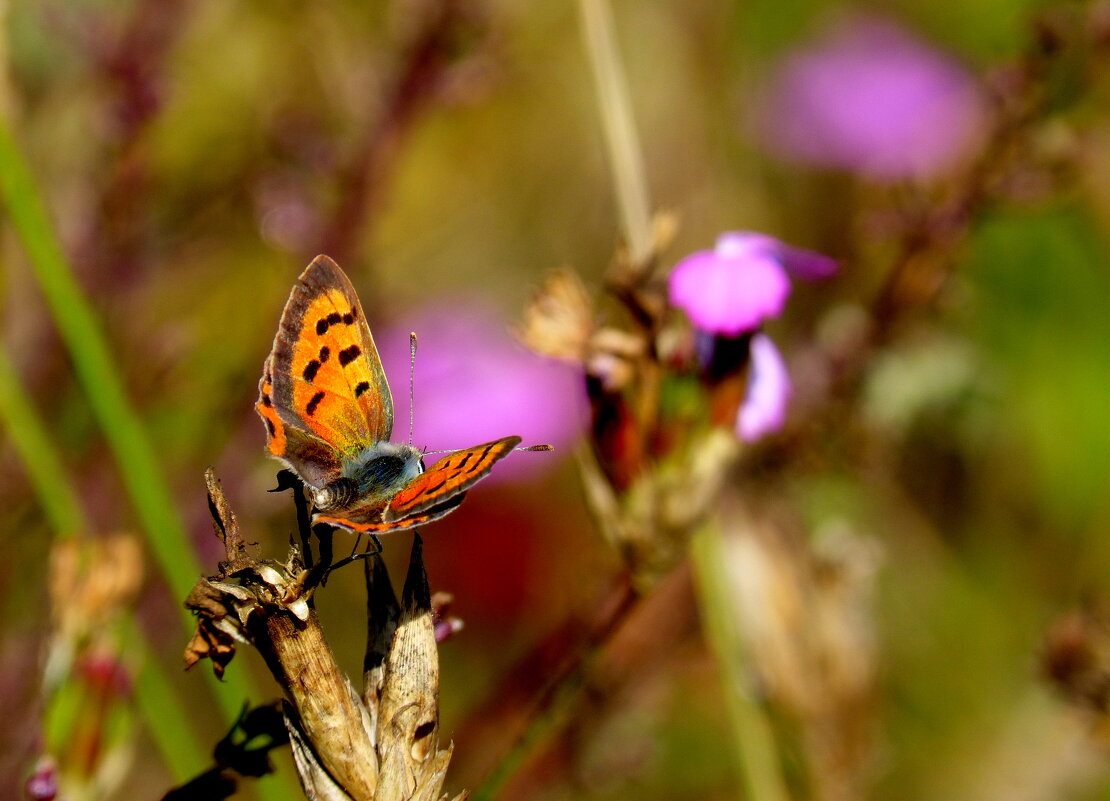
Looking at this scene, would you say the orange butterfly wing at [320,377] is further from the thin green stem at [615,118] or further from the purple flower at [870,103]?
the purple flower at [870,103]

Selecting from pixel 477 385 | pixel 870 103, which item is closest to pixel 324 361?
pixel 477 385

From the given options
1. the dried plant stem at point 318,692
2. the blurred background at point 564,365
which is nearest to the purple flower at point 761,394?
the blurred background at point 564,365

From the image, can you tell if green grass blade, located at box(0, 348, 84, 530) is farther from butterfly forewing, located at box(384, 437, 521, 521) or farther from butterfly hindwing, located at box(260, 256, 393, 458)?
butterfly forewing, located at box(384, 437, 521, 521)

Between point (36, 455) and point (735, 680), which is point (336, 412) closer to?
point (36, 455)

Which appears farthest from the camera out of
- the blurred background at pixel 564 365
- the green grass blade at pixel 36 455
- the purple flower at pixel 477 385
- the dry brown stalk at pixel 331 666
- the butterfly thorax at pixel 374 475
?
the purple flower at pixel 477 385

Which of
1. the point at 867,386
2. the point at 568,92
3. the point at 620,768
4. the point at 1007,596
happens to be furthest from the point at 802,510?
the point at 568,92

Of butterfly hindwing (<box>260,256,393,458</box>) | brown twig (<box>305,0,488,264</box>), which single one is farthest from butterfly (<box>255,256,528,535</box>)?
brown twig (<box>305,0,488,264</box>)
